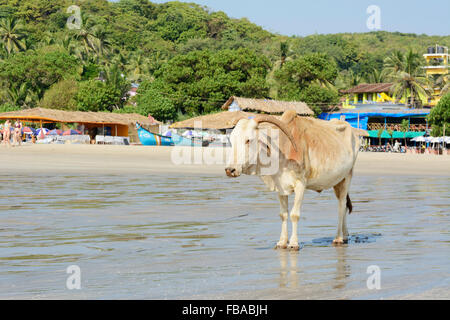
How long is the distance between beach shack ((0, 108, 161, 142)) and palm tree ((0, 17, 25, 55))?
26.3 metres

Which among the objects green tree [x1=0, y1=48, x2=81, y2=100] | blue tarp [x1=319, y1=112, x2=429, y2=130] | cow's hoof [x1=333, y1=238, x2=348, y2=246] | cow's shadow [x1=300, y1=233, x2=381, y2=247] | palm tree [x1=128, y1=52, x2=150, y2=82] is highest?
palm tree [x1=128, y1=52, x2=150, y2=82]

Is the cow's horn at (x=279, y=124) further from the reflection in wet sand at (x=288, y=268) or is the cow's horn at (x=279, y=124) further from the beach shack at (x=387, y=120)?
the beach shack at (x=387, y=120)

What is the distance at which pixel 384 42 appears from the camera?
581ft

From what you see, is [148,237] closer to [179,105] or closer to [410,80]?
[179,105]

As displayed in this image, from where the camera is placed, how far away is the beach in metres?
6.07

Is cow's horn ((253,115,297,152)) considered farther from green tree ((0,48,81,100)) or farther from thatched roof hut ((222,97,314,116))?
green tree ((0,48,81,100))

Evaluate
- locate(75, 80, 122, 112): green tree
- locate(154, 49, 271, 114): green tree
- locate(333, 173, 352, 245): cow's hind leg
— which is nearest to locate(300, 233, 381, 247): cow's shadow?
locate(333, 173, 352, 245): cow's hind leg

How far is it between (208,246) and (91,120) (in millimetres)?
57120

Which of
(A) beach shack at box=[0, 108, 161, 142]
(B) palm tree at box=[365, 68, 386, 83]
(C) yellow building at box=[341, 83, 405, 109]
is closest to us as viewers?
(A) beach shack at box=[0, 108, 161, 142]

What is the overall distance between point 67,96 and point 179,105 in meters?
12.8

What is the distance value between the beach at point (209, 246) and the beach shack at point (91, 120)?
4573 cm

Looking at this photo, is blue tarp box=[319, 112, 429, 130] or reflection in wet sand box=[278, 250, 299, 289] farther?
blue tarp box=[319, 112, 429, 130]

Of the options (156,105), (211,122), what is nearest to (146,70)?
(156,105)

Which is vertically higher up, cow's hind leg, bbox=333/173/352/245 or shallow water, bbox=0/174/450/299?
cow's hind leg, bbox=333/173/352/245
